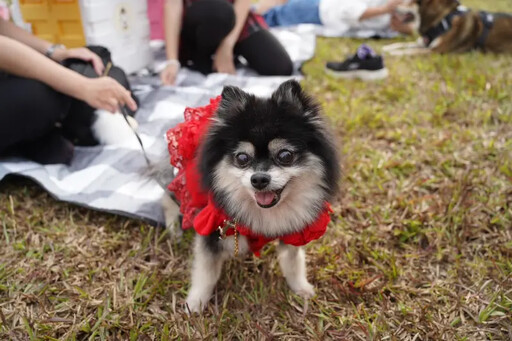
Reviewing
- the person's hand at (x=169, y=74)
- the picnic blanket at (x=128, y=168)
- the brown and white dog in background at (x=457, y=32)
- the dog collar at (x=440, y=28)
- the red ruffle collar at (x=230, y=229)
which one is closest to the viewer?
the red ruffle collar at (x=230, y=229)

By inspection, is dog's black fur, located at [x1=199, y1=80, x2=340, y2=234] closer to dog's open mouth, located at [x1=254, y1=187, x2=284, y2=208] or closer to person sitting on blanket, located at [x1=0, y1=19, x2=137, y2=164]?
dog's open mouth, located at [x1=254, y1=187, x2=284, y2=208]

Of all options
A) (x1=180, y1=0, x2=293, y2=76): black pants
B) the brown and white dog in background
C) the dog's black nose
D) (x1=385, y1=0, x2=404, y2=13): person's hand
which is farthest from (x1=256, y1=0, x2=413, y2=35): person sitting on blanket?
the dog's black nose

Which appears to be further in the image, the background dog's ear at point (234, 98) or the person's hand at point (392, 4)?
the person's hand at point (392, 4)

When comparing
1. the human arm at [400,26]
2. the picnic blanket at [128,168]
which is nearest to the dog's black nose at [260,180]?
the picnic blanket at [128,168]

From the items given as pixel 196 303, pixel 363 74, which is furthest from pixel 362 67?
pixel 196 303

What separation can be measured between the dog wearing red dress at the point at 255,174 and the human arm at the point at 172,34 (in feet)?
6.71

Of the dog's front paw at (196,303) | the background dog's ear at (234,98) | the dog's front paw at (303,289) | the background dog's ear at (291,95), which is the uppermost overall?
the background dog's ear at (291,95)

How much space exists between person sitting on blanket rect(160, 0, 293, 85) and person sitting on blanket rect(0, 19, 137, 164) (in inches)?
52.1

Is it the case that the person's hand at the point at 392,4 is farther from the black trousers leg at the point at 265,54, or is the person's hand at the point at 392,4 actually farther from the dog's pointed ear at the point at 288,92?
the dog's pointed ear at the point at 288,92

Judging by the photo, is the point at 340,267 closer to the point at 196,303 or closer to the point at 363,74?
the point at 196,303

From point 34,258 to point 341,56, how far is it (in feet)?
13.1

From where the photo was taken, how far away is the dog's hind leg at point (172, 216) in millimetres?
2062

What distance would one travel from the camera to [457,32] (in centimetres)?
496

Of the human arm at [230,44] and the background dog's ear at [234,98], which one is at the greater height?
the background dog's ear at [234,98]
